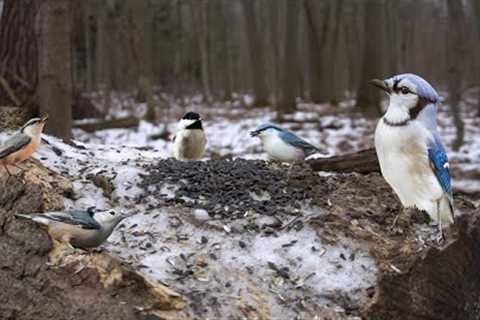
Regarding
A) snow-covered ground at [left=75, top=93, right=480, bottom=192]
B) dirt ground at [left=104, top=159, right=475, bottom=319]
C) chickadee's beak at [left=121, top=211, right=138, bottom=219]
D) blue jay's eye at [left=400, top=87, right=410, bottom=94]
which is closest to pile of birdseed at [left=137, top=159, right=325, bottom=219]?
dirt ground at [left=104, top=159, right=475, bottom=319]

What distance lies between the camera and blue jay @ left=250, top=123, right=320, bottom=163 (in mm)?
4445

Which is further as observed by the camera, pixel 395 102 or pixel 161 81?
pixel 161 81

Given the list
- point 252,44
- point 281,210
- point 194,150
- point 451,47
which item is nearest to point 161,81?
point 252,44

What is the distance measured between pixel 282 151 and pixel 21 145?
70.1 inches

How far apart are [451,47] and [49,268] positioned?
36.9 feet

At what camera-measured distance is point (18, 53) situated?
31.9 feet

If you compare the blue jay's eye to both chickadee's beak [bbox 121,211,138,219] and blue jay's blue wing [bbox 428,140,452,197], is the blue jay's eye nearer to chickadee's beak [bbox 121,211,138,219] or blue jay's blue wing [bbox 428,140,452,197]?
blue jay's blue wing [bbox 428,140,452,197]

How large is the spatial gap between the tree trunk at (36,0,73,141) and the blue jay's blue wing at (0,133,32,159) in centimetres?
326

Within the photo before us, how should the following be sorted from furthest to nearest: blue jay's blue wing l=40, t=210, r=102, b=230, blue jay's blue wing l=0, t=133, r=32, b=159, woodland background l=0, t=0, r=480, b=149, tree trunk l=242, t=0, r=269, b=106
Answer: tree trunk l=242, t=0, r=269, b=106
woodland background l=0, t=0, r=480, b=149
blue jay's blue wing l=0, t=133, r=32, b=159
blue jay's blue wing l=40, t=210, r=102, b=230

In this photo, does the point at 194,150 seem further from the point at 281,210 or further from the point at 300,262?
the point at 300,262

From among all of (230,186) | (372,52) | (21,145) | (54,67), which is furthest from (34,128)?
(372,52)

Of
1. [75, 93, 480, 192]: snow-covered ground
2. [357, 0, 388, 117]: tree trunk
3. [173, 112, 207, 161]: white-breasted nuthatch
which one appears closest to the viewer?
[173, 112, 207, 161]: white-breasted nuthatch

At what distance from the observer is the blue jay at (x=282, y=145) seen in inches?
175

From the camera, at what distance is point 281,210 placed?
344 cm
